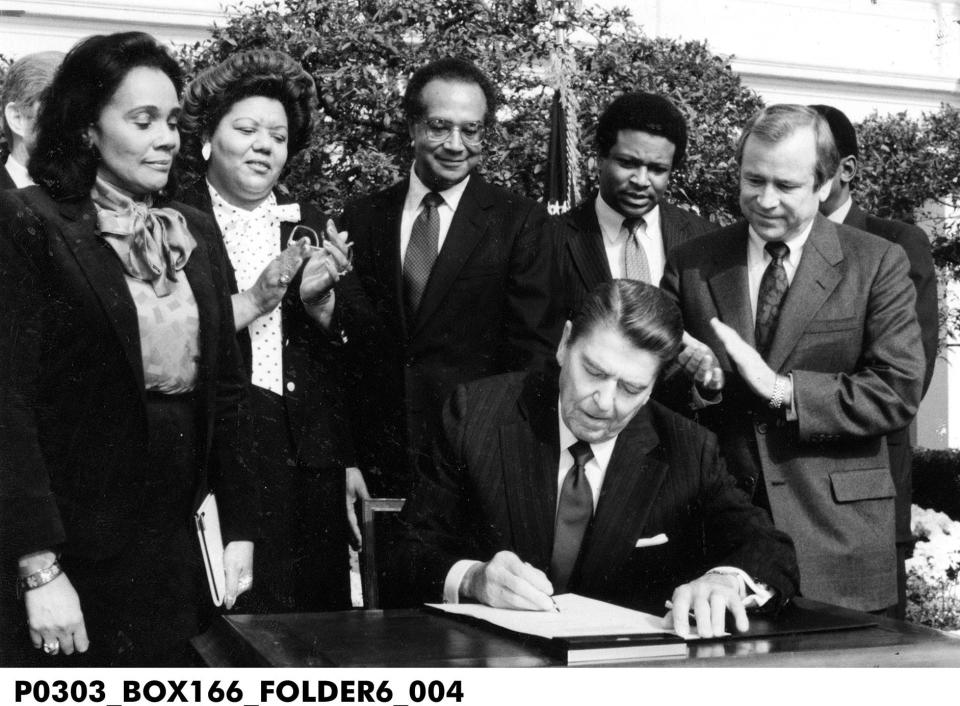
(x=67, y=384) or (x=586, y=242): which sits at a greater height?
(x=586, y=242)

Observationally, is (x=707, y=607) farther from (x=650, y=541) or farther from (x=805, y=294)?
(x=805, y=294)

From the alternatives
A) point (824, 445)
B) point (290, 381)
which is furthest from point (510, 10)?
point (824, 445)

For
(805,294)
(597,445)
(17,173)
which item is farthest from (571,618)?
(17,173)

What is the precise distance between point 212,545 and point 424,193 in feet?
5.14

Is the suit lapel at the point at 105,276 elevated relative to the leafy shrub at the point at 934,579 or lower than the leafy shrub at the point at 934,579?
elevated

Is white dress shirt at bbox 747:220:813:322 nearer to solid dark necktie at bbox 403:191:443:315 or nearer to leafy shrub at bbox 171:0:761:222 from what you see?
solid dark necktie at bbox 403:191:443:315

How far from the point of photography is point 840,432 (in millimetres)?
3201

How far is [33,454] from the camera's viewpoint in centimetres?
257

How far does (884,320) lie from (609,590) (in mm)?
1292

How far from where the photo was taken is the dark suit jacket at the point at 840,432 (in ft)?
10.7

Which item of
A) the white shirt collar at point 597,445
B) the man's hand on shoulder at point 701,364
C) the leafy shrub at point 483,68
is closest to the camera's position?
the white shirt collar at point 597,445

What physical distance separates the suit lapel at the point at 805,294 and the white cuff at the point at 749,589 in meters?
1.10

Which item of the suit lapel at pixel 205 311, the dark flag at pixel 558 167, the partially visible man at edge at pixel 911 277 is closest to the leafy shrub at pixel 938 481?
the partially visible man at edge at pixel 911 277

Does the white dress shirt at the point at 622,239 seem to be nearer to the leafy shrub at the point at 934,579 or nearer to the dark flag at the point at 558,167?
the dark flag at the point at 558,167
